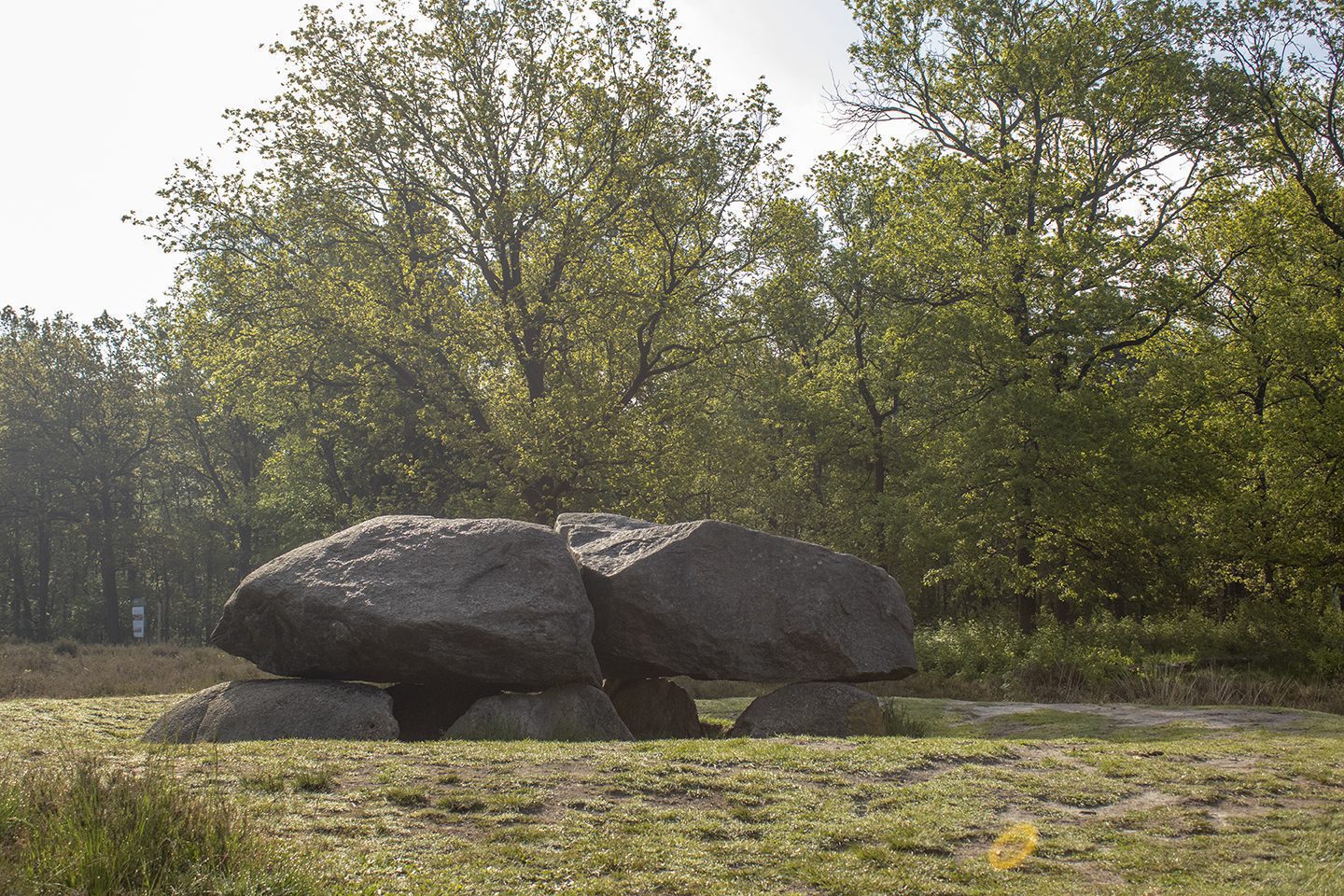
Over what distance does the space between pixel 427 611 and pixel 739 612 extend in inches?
182

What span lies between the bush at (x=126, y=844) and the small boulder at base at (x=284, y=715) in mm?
6158

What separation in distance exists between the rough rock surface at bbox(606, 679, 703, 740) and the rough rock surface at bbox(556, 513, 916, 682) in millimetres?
465

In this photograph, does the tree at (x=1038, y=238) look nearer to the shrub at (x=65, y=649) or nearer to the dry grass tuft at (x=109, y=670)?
the dry grass tuft at (x=109, y=670)

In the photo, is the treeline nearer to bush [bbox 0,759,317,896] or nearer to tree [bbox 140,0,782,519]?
tree [bbox 140,0,782,519]

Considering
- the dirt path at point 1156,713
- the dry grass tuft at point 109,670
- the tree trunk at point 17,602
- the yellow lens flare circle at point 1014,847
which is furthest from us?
the tree trunk at point 17,602

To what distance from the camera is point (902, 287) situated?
3177 centimetres

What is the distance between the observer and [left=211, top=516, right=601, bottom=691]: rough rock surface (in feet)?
45.2

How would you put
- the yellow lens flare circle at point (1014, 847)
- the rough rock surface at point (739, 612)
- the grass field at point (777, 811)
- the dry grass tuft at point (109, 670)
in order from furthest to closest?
the dry grass tuft at point (109, 670), the rough rock surface at point (739, 612), the yellow lens flare circle at point (1014, 847), the grass field at point (777, 811)

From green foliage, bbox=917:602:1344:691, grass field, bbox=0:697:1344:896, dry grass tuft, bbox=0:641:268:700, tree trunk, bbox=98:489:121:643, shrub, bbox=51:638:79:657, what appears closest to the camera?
grass field, bbox=0:697:1344:896

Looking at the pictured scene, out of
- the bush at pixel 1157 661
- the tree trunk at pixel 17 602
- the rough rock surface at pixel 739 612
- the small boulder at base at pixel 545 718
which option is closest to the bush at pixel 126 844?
the small boulder at base at pixel 545 718

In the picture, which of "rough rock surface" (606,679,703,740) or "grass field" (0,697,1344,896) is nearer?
"grass field" (0,697,1344,896)

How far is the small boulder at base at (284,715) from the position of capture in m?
13.0

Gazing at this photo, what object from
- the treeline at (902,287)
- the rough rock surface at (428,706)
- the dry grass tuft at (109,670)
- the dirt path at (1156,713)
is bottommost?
the dirt path at (1156,713)

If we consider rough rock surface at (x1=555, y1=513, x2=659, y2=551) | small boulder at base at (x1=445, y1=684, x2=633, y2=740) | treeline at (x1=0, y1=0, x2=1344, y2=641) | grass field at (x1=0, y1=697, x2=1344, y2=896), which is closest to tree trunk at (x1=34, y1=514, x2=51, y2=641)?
treeline at (x1=0, y1=0, x2=1344, y2=641)
